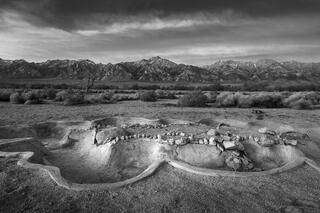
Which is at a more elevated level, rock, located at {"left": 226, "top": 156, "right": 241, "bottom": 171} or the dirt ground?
the dirt ground

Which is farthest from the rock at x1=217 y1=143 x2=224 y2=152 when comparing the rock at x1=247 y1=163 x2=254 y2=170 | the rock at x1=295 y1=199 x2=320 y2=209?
the rock at x1=295 y1=199 x2=320 y2=209

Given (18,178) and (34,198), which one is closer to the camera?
(34,198)

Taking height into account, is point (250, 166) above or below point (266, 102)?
above

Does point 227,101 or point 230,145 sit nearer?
point 230,145

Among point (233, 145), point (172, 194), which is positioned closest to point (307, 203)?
point (172, 194)

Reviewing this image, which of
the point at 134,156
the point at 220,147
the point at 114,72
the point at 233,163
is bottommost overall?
the point at 114,72

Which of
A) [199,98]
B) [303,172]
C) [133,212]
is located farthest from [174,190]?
[199,98]

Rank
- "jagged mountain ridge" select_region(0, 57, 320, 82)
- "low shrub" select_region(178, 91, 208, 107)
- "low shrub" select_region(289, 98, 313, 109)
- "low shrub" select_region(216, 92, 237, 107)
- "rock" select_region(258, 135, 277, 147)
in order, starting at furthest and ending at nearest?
"jagged mountain ridge" select_region(0, 57, 320, 82), "low shrub" select_region(216, 92, 237, 107), "low shrub" select_region(178, 91, 208, 107), "low shrub" select_region(289, 98, 313, 109), "rock" select_region(258, 135, 277, 147)

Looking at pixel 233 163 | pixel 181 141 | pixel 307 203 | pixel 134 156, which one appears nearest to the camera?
pixel 307 203

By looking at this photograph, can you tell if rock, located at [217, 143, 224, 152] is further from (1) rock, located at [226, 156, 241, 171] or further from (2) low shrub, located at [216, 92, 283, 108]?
(2) low shrub, located at [216, 92, 283, 108]

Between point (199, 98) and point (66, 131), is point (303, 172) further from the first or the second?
point (199, 98)

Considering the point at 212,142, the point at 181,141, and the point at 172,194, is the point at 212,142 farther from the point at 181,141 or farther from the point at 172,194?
the point at 172,194
